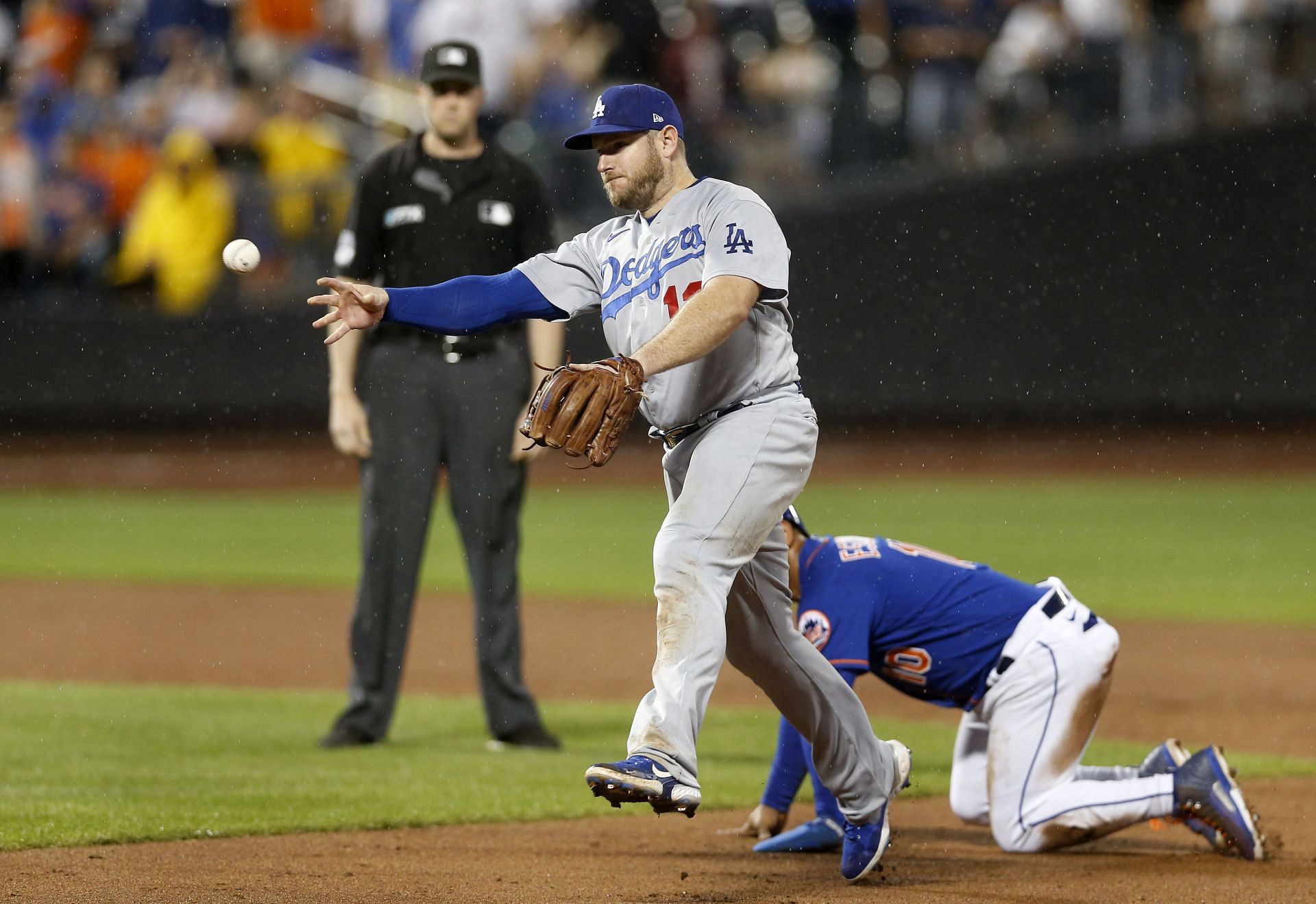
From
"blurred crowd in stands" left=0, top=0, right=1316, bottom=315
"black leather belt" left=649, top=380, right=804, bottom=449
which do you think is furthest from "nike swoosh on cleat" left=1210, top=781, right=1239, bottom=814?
"blurred crowd in stands" left=0, top=0, right=1316, bottom=315

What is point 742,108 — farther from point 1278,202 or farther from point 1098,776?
point 1098,776

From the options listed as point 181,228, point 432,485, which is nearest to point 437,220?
point 432,485

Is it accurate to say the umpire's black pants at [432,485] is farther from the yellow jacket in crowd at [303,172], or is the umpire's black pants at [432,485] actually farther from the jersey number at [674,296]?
the yellow jacket in crowd at [303,172]

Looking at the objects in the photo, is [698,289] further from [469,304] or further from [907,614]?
[907,614]

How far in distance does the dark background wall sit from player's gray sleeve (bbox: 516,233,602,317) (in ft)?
35.0

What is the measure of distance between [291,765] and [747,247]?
3032 mm

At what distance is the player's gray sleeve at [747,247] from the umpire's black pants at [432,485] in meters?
2.30

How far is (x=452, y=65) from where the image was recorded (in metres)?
6.01

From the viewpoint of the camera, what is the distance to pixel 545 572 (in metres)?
12.5

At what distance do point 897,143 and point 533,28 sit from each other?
11.3 ft

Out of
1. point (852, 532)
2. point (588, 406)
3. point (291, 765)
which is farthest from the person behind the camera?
point (852, 532)

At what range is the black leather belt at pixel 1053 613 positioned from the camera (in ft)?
15.3

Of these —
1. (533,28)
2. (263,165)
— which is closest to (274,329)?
(263,165)

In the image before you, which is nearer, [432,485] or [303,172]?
[432,485]
